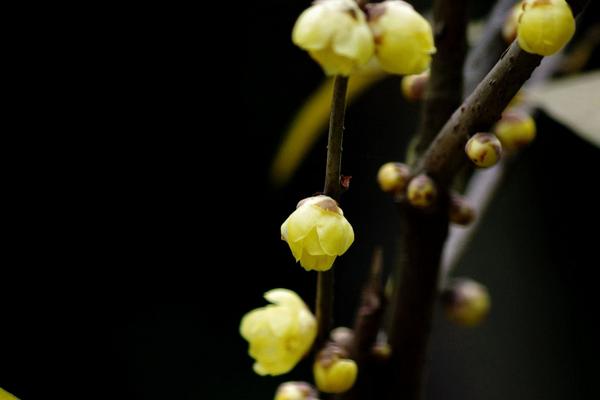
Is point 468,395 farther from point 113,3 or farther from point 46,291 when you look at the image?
point 113,3

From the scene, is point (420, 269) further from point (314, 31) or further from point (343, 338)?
point (314, 31)

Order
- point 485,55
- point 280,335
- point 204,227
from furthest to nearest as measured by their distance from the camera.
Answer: point 204,227
point 485,55
point 280,335

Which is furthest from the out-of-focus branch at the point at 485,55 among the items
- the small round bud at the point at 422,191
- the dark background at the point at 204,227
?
the dark background at the point at 204,227

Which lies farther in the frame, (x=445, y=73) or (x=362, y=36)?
(x=445, y=73)

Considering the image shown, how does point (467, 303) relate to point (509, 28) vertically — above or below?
below

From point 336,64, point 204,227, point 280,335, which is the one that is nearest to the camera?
point 336,64

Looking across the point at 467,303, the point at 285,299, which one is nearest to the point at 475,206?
the point at 467,303

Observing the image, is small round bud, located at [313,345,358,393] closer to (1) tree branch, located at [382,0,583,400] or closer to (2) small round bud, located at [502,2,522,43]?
(1) tree branch, located at [382,0,583,400]

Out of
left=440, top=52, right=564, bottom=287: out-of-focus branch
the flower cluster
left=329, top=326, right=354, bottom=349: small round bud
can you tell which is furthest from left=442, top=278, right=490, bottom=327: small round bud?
the flower cluster
